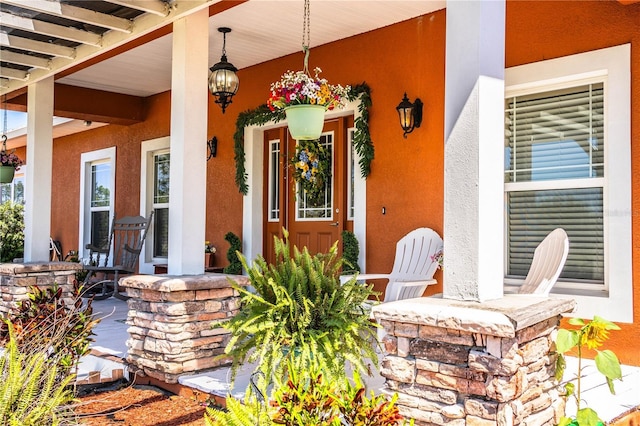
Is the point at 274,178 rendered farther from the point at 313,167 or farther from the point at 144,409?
the point at 144,409

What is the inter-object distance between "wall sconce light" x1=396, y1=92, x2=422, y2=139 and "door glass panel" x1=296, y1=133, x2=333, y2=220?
3.41ft

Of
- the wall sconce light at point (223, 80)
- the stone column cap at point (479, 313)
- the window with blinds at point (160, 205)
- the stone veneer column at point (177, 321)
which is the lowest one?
the stone veneer column at point (177, 321)

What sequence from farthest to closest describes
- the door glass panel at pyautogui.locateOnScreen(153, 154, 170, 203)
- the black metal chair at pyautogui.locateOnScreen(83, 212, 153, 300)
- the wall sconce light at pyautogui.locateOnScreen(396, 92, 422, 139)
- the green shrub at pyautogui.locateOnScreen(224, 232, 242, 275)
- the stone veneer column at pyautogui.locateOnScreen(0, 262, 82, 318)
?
the door glass panel at pyautogui.locateOnScreen(153, 154, 170, 203)
the black metal chair at pyautogui.locateOnScreen(83, 212, 153, 300)
the green shrub at pyautogui.locateOnScreen(224, 232, 242, 275)
the stone veneer column at pyautogui.locateOnScreen(0, 262, 82, 318)
the wall sconce light at pyautogui.locateOnScreen(396, 92, 422, 139)

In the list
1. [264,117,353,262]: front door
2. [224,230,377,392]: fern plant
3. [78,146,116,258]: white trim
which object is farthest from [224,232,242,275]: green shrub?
[78,146,116,258]: white trim

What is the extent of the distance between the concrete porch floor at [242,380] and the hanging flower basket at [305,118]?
1.55 meters

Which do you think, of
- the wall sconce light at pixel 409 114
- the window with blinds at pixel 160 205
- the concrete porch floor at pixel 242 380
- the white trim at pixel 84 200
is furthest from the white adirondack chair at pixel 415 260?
the white trim at pixel 84 200

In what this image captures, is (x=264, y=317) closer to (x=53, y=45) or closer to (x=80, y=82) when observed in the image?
(x=53, y=45)

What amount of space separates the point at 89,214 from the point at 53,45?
462cm

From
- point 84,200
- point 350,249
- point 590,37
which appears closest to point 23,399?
point 350,249

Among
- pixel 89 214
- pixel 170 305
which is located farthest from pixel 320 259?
pixel 89 214

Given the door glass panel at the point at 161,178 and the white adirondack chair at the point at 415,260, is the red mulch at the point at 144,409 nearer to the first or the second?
the white adirondack chair at the point at 415,260

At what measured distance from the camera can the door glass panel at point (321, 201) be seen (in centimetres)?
553

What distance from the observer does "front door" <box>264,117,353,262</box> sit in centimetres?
540

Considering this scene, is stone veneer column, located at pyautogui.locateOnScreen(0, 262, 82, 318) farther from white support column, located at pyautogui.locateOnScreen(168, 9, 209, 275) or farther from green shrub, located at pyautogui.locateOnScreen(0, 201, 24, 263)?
green shrub, located at pyautogui.locateOnScreen(0, 201, 24, 263)
